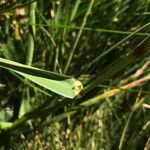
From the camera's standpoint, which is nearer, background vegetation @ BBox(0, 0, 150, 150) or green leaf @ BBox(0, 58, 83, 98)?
green leaf @ BBox(0, 58, 83, 98)

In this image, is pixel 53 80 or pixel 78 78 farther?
pixel 78 78

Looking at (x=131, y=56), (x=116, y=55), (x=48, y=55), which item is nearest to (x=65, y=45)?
(x=48, y=55)

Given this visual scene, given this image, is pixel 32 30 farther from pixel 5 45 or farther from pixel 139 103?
pixel 139 103

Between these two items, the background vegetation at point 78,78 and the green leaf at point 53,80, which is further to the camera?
the background vegetation at point 78,78
